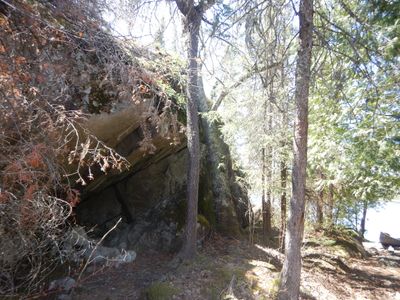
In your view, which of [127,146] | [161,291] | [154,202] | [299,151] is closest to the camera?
[299,151]

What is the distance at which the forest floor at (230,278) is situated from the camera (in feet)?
21.5

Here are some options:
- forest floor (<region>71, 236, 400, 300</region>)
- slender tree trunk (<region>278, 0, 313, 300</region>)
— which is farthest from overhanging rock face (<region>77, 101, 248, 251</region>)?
slender tree trunk (<region>278, 0, 313, 300</region>)

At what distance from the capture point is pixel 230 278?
6922mm

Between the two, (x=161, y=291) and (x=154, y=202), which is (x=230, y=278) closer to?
(x=161, y=291)

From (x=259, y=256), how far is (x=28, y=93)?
6933 mm

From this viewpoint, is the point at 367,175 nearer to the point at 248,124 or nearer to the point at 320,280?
the point at 320,280

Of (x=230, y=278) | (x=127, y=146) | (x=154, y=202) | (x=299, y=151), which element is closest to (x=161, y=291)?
(x=230, y=278)

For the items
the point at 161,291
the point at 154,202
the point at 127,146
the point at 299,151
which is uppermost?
the point at 127,146

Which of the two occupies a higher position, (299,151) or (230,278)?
(299,151)

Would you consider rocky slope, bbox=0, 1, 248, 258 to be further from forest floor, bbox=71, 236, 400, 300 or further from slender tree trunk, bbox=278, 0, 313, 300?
slender tree trunk, bbox=278, 0, 313, 300

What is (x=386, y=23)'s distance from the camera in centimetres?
647

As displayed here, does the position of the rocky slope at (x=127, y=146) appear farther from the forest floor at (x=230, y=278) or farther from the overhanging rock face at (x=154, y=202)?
the forest floor at (x=230, y=278)

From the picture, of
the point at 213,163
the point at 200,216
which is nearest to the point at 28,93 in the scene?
the point at 200,216

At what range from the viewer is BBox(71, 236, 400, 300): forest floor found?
6.54 metres
